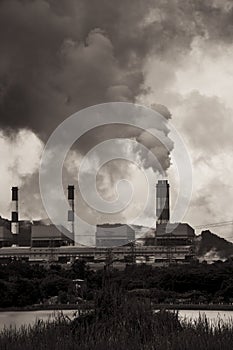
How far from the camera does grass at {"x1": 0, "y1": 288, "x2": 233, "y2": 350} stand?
1528 cm

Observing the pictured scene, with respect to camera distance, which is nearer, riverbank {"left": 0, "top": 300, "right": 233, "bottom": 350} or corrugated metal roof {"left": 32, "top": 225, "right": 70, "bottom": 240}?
riverbank {"left": 0, "top": 300, "right": 233, "bottom": 350}

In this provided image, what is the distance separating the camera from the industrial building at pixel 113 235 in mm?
84875

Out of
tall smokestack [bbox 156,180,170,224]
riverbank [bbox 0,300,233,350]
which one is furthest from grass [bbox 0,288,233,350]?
tall smokestack [bbox 156,180,170,224]

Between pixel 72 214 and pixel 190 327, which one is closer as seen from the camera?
pixel 190 327

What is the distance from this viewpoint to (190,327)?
667 inches

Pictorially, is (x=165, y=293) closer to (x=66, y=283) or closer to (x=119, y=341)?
(x=66, y=283)

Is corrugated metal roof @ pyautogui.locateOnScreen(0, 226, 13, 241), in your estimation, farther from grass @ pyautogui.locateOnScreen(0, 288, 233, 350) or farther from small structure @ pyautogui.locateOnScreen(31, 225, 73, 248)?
grass @ pyautogui.locateOnScreen(0, 288, 233, 350)

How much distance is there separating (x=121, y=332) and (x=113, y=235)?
67985mm

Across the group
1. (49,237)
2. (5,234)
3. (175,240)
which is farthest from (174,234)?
(5,234)

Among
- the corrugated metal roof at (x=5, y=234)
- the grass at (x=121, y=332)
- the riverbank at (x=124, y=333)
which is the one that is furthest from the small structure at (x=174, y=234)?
the riverbank at (x=124, y=333)

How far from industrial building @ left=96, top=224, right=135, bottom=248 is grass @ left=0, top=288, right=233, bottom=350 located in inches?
2542

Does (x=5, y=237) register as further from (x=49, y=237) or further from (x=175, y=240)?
(x=175, y=240)

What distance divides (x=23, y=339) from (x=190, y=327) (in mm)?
3754

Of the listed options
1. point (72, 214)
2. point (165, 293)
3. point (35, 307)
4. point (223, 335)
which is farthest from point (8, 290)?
point (223, 335)
